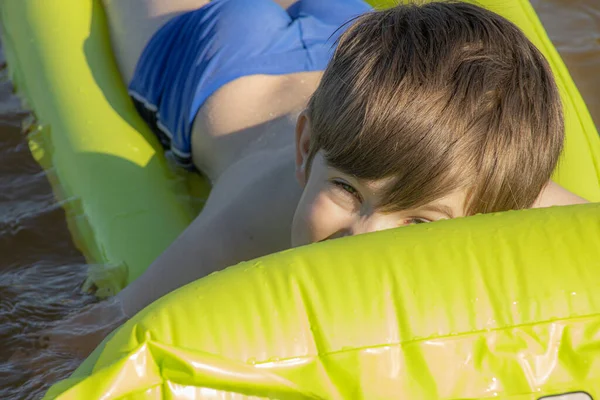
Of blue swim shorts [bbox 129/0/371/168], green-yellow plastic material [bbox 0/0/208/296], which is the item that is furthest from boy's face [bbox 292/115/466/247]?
blue swim shorts [bbox 129/0/371/168]

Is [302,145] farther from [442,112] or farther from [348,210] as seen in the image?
[442,112]

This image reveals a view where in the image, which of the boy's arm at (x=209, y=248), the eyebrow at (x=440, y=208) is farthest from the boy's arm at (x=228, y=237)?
the eyebrow at (x=440, y=208)

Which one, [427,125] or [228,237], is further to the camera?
[228,237]

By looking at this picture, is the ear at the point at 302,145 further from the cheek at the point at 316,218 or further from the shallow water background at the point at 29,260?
the shallow water background at the point at 29,260

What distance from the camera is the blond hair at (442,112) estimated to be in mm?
1371

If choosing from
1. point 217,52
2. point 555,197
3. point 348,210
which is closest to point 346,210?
point 348,210

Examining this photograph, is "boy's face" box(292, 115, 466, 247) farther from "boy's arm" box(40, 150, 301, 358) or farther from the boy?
"boy's arm" box(40, 150, 301, 358)

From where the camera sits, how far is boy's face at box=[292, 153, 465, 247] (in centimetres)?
142

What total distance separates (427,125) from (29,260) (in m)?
1.13

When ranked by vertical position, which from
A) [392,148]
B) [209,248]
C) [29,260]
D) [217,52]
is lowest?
[29,260]

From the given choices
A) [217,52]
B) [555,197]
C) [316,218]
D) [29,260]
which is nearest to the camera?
[316,218]

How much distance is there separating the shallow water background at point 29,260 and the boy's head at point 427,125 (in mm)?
639

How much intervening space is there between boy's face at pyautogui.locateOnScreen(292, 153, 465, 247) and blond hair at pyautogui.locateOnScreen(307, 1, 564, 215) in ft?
0.07

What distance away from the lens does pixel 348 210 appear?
144cm
